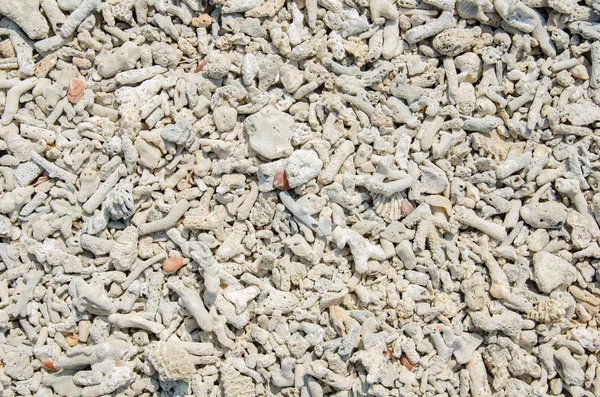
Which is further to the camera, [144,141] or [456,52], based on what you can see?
[456,52]

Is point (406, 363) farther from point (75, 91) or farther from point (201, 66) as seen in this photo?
point (75, 91)

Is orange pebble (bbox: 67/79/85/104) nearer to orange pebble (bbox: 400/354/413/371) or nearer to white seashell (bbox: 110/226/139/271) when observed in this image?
white seashell (bbox: 110/226/139/271)

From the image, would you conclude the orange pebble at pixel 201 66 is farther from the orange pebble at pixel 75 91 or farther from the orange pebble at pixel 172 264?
the orange pebble at pixel 172 264

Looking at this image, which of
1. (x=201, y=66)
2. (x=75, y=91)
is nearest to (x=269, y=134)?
(x=201, y=66)

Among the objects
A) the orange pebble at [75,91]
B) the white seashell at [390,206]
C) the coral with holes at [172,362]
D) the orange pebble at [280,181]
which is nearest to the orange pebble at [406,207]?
the white seashell at [390,206]

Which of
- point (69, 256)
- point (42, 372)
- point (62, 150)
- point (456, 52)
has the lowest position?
point (42, 372)

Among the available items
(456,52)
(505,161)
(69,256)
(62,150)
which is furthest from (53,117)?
(505,161)

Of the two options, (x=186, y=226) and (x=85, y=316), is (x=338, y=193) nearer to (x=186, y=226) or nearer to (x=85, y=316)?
(x=186, y=226)
